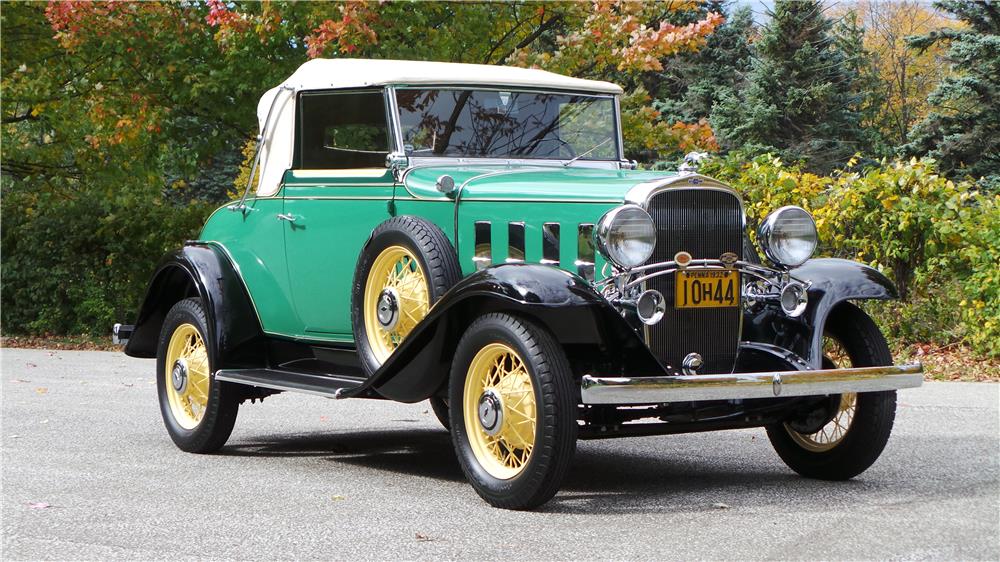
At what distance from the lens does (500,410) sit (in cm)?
552

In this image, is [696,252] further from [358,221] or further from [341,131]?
[341,131]

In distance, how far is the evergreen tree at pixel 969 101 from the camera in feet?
83.1

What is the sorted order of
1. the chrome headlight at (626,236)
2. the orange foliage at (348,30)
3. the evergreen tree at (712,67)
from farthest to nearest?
the evergreen tree at (712,67)
the orange foliage at (348,30)
the chrome headlight at (626,236)

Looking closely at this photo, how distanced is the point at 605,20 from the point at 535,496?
31.0 ft

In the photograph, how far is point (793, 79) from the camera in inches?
1173

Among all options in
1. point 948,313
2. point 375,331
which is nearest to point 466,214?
point 375,331

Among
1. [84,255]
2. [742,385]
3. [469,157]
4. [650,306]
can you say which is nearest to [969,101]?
[84,255]

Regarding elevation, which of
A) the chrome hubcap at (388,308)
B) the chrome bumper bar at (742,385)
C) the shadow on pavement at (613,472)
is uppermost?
the chrome hubcap at (388,308)

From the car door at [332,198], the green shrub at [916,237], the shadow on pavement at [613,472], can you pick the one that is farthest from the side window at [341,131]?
the green shrub at [916,237]

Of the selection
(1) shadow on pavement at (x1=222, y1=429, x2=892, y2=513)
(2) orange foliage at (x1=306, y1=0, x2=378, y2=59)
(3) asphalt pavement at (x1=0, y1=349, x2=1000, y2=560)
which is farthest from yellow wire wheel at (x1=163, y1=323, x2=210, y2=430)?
(2) orange foliage at (x1=306, y1=0, x2=378, y2=59)

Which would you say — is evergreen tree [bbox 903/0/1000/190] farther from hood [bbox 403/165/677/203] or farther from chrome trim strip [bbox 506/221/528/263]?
chrome trim strip [bbox 506/221/528/263]

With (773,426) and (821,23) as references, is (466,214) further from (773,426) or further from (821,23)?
(821,23)

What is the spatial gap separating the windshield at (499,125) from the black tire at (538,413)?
1.73 m

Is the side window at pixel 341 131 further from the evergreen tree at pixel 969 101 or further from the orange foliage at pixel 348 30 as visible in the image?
the evergreen tree at pixel 969 101
